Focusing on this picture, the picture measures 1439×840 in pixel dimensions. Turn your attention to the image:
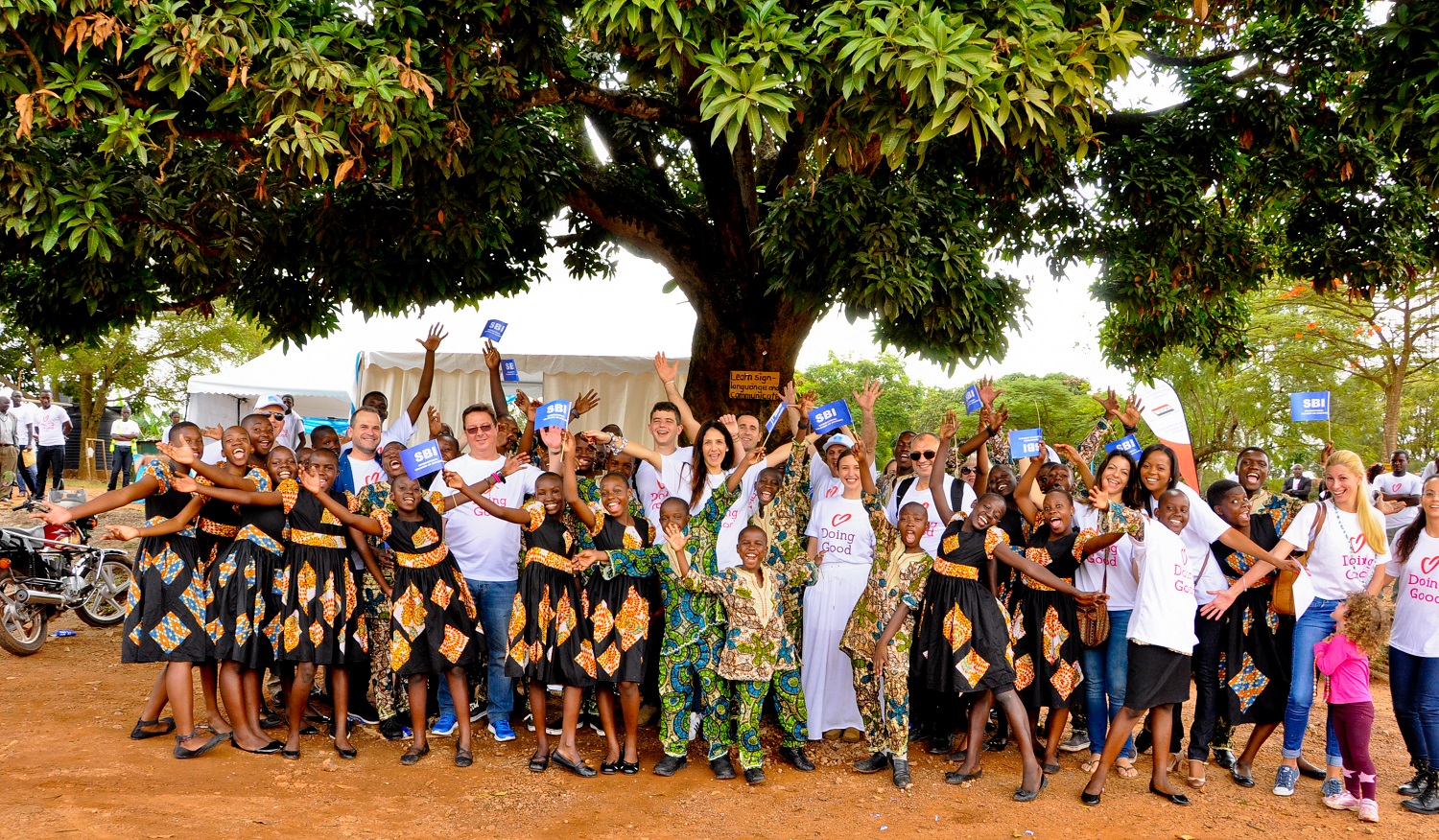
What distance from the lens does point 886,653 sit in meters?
5.46

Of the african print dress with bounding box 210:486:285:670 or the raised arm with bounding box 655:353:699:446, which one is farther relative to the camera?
the raised arm with bounding box 655:353:699:446

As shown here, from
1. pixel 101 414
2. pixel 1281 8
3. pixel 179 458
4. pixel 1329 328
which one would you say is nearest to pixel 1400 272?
pixel 1281 8

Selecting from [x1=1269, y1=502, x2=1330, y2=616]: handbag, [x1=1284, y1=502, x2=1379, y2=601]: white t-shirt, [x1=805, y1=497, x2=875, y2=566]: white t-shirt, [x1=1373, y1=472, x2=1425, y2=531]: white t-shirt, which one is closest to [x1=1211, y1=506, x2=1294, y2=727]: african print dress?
[x1=1269, y1=502, x2=1330, y2=616]: handbag

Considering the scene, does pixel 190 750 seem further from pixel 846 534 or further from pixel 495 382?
pixel 846 534

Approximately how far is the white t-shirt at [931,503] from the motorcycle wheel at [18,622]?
653cm

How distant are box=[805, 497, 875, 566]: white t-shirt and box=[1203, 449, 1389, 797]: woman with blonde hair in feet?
6.10

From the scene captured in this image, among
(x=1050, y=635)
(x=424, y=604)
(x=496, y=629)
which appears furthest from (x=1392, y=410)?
(x=424, y=604)

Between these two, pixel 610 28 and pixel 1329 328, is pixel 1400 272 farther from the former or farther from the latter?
pixel 1329 328

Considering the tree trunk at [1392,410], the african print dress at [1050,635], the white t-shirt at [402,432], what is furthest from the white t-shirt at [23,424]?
the tree trunk at [1392,410]

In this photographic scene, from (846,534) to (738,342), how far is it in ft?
11.4

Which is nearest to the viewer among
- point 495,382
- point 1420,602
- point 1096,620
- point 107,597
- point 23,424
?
point 1420,602

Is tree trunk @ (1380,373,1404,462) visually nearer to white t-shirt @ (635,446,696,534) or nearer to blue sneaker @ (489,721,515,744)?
white t-shirt @ (635,446,696,534)

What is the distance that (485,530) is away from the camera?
19.6ft

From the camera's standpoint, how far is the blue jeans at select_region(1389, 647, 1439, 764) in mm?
5160
